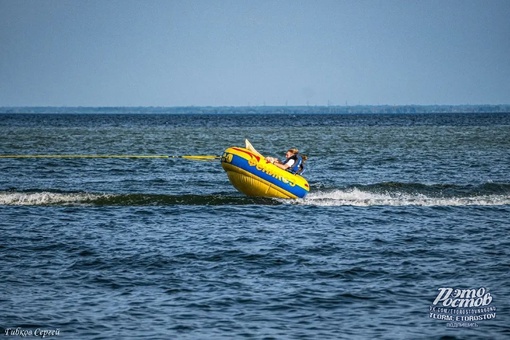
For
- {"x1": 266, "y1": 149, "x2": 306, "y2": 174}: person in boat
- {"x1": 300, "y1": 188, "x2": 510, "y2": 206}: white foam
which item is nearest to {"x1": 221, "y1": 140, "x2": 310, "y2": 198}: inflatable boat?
{"x1": 266, "y1": 149, "x2": 306, "y2": 174}: person in boat

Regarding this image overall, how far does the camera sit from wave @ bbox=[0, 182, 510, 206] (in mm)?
24734

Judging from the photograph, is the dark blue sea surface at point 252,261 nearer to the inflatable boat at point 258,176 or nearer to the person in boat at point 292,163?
the inflatable boat at point 258,176

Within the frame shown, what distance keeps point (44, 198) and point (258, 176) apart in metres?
6.75

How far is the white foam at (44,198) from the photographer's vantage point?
80.6 feet

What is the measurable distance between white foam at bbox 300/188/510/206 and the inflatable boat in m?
0.66

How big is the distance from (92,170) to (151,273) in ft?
72.2

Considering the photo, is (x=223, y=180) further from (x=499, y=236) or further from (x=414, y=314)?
(x=414, y=314)

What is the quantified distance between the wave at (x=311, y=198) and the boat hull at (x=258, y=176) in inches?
11.1

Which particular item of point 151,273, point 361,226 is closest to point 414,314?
point 151,273

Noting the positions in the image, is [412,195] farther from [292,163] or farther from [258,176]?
[258,176]

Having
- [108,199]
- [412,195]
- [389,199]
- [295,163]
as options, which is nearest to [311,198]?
[295,163]

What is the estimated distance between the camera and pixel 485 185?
29.3 m

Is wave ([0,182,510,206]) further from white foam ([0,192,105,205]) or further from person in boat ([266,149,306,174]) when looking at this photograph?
person in boat ([266,149,306,174])
